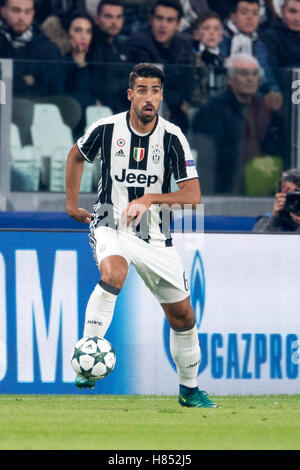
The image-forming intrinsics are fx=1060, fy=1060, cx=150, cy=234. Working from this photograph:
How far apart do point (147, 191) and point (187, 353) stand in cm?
115

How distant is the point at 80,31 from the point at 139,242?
15.0 feet

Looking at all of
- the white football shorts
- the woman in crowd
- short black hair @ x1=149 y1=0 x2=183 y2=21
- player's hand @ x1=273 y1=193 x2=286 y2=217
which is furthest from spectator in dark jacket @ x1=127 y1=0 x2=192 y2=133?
the white football shorts

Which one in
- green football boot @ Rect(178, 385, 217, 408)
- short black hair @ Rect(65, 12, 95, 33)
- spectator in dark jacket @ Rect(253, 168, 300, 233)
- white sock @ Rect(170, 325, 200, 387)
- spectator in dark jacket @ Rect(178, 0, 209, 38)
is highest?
spectator in dark jacket @ Rect(178, 0, 209, 38)

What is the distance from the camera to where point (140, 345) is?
8.42 m

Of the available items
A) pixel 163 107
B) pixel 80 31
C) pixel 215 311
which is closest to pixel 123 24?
pixel 80 31

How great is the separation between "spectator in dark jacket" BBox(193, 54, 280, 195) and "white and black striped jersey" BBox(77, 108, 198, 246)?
3137 millimetres

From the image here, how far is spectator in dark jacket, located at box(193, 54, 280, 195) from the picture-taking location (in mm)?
10406

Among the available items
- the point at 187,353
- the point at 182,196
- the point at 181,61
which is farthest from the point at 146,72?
the point at 181,61

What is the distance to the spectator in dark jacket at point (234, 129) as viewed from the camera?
34.1 ft

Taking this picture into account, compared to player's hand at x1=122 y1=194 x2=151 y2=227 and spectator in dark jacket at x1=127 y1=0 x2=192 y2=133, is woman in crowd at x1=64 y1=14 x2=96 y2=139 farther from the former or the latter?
player's hand at x1=122 y1=194 x2=151 y2=227

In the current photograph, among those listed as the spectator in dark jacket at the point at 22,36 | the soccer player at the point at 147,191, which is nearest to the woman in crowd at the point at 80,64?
the spectator in dark jacket at the point at 22,36

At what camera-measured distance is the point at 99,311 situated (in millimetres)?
6703

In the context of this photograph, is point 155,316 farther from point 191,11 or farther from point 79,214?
point 191,11

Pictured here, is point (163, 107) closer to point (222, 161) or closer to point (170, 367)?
point (222, 161)
